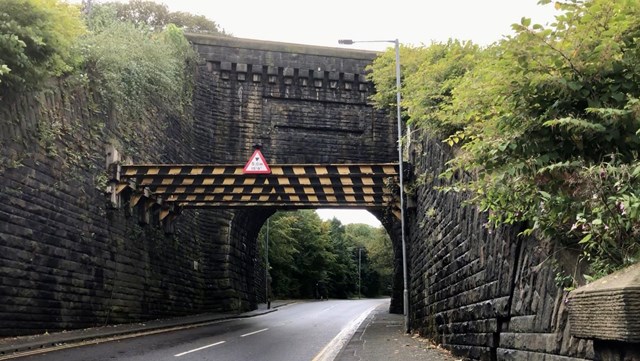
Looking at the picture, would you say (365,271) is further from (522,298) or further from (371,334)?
(522,298)

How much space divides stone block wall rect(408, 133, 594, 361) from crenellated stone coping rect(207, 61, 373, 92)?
1365cm

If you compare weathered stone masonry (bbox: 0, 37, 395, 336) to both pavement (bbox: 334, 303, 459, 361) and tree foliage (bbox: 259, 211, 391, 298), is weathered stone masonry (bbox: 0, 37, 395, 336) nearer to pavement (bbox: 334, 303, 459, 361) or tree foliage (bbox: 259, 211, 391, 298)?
pavement (bbox: 334, 303, 459, 361)

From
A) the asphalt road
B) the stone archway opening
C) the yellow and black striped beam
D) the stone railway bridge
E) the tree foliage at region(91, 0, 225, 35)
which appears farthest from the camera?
the stone archway opening

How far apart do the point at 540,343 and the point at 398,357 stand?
473 cm

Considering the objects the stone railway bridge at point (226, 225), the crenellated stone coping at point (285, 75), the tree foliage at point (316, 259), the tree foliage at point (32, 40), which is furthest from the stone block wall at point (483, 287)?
the tree foliage at point (316, 259)

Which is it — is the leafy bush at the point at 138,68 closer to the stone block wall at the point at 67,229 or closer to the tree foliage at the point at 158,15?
the stone block wall at the point at 67,229

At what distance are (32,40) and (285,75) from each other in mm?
16200

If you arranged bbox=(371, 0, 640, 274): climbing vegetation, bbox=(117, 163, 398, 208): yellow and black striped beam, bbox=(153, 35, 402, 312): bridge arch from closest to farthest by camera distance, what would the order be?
bbox=(371, 0, 640, 274): climbing vegetation, bbox=(117, 163, 398, 208): yellow and black striped beam, bbox=(153, 35, 402, 312): bridge arch

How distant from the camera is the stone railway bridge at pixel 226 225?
6848mm

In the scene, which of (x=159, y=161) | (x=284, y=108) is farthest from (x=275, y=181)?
(x=284, y=108)

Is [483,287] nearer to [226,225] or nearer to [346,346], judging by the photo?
[346,346]

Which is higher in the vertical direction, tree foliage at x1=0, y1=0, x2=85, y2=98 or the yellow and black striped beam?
tree foliage at x1=0, y1=0, x2=85, y2=98

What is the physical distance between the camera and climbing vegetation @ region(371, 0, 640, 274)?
418 cm

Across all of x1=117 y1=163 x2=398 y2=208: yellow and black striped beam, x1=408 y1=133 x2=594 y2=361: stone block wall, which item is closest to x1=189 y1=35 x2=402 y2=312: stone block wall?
x1=117 y1=163 x2=398 y2=208: yellow and black striped beam
